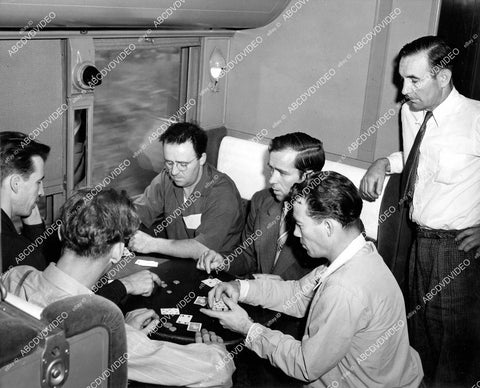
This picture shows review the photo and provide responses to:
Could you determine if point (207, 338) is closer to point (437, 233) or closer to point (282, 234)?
point (282, 234)

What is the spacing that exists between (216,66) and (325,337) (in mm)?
3040

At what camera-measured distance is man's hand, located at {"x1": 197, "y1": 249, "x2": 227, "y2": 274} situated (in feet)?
10.6

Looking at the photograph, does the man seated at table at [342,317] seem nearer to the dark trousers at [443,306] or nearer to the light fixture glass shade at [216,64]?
the dark trousers at [443,306]

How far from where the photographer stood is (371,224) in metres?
4.15

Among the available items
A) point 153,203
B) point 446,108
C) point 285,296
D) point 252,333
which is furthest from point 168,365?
point 446,108

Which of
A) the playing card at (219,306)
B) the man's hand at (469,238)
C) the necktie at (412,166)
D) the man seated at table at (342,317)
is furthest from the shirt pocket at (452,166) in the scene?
the playing card at (219,306)

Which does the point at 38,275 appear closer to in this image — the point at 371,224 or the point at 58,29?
the point at 58,29

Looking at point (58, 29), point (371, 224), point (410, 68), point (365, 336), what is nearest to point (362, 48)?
point (410, 68)

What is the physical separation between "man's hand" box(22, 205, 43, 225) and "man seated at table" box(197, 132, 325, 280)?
1.04 meters

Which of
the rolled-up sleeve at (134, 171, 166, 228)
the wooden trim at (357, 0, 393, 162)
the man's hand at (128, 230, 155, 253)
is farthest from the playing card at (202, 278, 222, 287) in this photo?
the wooden trim at (357, 0, 393, 162)

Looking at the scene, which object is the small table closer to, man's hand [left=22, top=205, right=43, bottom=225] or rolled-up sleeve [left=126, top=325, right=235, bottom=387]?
rolled-up sleeve [left=126, top=325, right=235, bottom=387]

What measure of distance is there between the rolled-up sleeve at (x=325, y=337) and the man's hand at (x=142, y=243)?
1.32 meters

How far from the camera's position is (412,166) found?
142 inches

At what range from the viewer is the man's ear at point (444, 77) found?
3.38 metres
